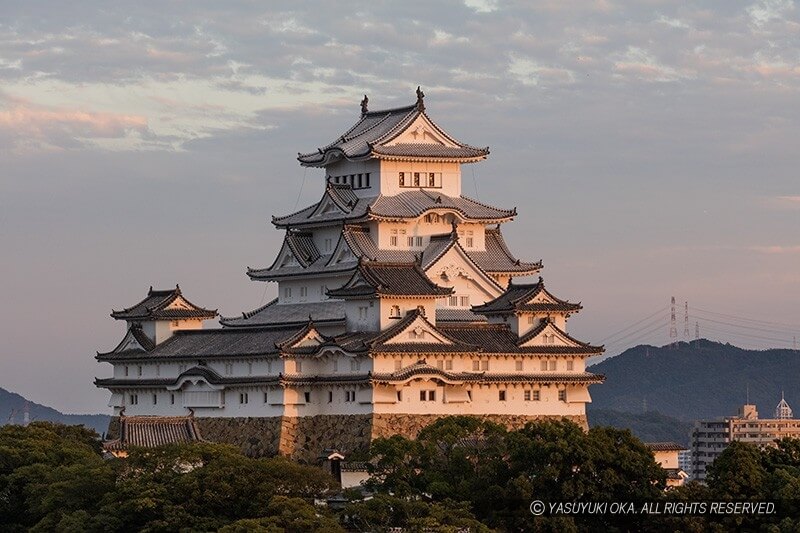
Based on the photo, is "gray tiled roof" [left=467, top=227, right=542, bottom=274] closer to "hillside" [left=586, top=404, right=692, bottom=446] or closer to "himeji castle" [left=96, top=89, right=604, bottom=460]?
"himeji castle" [left=96, top=89, right=604, bottom=460]

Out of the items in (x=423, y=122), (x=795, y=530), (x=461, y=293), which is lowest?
(x=795, y=530)

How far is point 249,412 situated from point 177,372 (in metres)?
5.42

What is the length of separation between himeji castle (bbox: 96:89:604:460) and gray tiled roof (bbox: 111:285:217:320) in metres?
0.09

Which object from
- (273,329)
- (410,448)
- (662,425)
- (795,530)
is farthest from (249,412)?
(662,425)

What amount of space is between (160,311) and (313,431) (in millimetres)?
11016

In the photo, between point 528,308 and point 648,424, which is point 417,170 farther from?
point 648,424

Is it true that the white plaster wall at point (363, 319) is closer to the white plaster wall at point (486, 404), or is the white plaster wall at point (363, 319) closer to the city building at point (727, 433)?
the white plaster wall at point (486, 404)

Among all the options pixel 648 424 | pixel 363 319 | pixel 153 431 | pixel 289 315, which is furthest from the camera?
pixel 648 424

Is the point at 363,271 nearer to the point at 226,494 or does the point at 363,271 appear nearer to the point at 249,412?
the point at 249,412

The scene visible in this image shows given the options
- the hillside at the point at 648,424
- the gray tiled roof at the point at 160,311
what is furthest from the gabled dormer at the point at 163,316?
the hillside at the point at 648,424

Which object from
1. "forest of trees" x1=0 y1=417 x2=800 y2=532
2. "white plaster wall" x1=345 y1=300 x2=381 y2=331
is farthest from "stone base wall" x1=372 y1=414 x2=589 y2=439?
"forest of trees" x1=0 y1=417 x2=800 y2=532

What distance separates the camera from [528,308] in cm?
7531

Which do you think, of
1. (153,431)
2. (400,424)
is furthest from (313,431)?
(153,431)

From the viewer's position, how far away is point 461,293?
3108 inches
